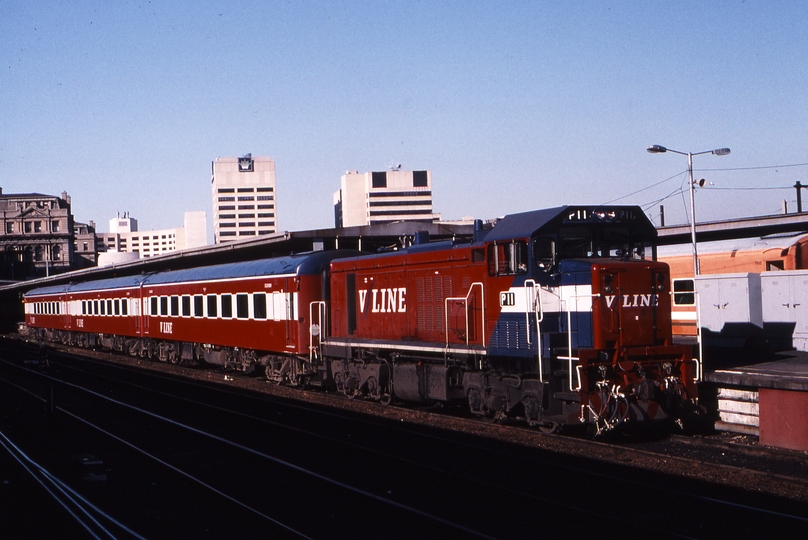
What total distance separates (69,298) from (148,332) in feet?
59.0

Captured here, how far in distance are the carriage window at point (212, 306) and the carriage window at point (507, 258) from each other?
15.2 metres

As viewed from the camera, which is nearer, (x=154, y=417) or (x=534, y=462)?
(x=534, y=462)

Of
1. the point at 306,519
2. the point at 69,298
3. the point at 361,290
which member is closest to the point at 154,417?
the point at 361,290

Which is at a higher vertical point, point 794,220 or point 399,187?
point 399,187

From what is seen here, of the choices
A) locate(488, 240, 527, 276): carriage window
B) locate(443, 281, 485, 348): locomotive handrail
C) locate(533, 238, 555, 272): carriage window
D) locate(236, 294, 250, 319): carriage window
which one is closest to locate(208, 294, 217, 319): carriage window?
locate(236, 294, 250, 319): carriage window

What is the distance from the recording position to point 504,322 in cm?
1420

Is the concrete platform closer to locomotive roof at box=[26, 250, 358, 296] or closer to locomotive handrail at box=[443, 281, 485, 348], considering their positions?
locomotive handrail at box=[443, 281, 485, 348]

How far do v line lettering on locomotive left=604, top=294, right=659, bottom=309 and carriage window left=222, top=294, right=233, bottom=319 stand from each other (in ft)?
51.6

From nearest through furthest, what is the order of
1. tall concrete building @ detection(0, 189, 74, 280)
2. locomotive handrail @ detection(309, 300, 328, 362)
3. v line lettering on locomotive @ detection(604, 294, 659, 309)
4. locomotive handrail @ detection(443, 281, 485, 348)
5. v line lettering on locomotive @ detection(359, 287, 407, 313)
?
v line lettering on locomotive @ detection(604, 294, 659, 309)
locomotive handrail @ detection(443, 281, 485, 348)
v line lettering on locomotive @ detection(359, 287, 407, 313)
locomotive handrail @ detection(309, 300, 328, 362)
tall concrete building @ detection(0, 189, 74, 280)

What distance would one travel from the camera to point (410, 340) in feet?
55.9

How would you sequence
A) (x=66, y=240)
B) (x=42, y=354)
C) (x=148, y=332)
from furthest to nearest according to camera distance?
1. (x=66, y=240)
2. (x=148, y=332)
3. (x=42, y=354)

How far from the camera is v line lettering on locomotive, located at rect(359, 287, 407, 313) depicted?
17.4 metres

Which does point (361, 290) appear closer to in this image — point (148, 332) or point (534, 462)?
point (534, 462)

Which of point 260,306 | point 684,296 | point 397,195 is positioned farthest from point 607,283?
point 397,195
